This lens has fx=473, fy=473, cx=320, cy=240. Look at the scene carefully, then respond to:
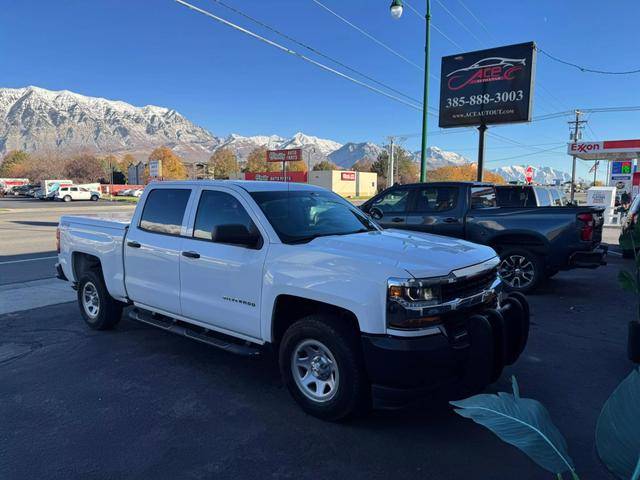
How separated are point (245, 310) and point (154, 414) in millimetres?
1082

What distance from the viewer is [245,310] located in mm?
4035

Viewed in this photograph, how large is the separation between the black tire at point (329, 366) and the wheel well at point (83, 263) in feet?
11.1

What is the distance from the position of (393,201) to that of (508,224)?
218 centimetres

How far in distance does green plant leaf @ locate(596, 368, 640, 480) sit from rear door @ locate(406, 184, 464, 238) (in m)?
7.16

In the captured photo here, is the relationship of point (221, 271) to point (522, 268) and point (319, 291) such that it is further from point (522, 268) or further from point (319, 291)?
point (522, 268)

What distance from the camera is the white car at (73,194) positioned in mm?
56938

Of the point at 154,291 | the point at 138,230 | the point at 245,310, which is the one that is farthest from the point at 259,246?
the point at 138,230

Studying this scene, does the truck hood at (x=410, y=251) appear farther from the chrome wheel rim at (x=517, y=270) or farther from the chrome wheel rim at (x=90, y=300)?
the chrome wheel rim at (x=517, y=270)

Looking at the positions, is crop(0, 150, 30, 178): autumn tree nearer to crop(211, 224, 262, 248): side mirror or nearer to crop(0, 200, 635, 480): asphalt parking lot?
crop(0, 200, 635, 480): asphalt parking lot

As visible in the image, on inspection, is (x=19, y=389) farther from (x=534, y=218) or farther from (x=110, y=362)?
(x=534, y=218)

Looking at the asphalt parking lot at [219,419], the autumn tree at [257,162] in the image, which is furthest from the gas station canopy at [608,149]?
the autumn tree at [257,162]

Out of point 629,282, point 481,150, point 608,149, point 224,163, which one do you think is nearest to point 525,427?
point 629,282

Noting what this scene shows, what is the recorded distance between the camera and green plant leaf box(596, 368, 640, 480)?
1299 mm

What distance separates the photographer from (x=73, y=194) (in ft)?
188
